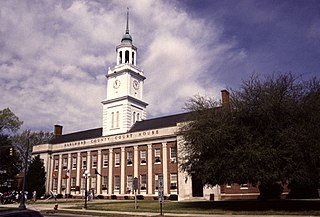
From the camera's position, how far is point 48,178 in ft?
217

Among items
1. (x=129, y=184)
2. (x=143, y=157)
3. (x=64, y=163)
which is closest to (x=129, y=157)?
(x=143, y=157)

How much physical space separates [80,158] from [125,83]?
53.6ft

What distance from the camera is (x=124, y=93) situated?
6031 cm

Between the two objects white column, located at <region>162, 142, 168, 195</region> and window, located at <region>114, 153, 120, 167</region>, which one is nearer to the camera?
white column, located at <region>162, 142, 168, 195</region>

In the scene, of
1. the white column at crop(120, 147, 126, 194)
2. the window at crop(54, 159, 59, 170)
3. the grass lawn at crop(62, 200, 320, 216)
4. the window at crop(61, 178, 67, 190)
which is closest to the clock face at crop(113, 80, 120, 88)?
the white column at crop(120, 147, 126, 194)

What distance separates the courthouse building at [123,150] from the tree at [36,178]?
9.22 ft

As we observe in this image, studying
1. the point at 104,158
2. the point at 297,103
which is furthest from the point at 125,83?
the point at 297,103

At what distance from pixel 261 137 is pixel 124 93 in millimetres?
37129

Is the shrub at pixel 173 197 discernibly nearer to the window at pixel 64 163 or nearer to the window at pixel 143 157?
the window at pixel 143 157

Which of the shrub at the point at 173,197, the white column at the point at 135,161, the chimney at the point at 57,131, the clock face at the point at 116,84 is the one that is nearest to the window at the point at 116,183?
the white column at the point at 135,161

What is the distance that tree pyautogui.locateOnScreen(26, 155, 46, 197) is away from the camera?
202ft

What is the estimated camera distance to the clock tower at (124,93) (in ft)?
196

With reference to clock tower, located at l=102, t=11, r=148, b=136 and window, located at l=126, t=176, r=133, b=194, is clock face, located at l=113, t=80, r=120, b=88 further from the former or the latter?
window, located at l=126, t=176, r=133, b=194

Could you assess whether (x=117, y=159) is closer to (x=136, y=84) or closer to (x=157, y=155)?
(x=157, y=155)
